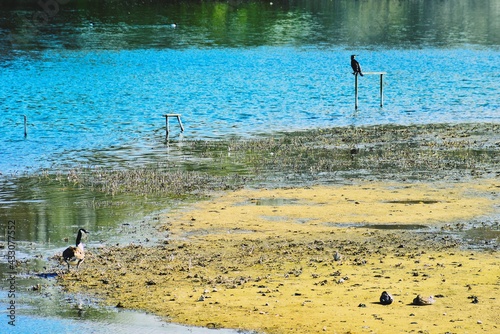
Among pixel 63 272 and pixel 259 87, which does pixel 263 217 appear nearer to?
pixel 63 272

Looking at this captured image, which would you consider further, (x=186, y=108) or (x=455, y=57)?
(x=455, y=57)

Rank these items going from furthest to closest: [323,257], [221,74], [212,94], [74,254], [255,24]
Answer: [255,24] < [221,74] < [212,94] < [323,257] < [74,254]

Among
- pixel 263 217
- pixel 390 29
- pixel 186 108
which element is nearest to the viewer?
pixel 263 217

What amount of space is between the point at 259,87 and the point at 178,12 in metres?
79.4

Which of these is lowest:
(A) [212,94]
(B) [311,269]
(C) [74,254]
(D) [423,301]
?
(B) [311,269]

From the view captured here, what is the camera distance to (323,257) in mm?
21406

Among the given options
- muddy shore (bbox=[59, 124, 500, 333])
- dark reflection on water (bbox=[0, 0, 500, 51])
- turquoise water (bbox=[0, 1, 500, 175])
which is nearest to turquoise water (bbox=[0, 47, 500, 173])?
turquoise water (bbox=[0, 1, 500, 175])

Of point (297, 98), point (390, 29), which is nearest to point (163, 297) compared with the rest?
point (297, 98)

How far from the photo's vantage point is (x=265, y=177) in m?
33.2

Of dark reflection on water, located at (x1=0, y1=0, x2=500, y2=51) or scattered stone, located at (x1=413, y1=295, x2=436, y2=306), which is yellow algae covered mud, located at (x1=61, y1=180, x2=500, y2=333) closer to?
scattered stone, located at (x1=413, y1=295, x2=436, y2=306)

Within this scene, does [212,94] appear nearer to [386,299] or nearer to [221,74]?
[221,74]

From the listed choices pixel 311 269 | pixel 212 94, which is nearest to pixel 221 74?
pixel 212 94

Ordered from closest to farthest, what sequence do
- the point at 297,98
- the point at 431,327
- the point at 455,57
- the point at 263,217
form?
the point at 431,327, the point at 263,217, the point at 297,98, the point at 455,57

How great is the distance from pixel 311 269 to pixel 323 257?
3.48ft
